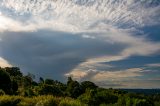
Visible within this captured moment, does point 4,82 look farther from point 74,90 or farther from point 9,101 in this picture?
point 9,101

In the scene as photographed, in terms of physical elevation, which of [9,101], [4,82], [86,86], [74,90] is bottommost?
[9,101]

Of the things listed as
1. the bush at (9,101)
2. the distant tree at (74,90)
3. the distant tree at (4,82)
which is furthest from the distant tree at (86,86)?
the bush at (9,101)

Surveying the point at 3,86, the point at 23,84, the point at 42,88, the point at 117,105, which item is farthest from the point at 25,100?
the point at 23,84

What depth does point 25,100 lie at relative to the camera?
1129 inches

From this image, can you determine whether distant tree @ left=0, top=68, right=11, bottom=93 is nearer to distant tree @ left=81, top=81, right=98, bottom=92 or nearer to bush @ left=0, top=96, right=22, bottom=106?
distant tree @ left=81, top=81, right=98, bottom=92

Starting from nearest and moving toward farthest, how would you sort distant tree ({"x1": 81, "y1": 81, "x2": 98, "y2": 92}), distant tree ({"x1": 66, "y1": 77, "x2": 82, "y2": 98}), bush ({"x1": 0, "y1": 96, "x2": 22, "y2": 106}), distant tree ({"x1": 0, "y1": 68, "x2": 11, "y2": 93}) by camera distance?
bush ({"x1": 0, "y1": 96, "x2": 22, "y2": 106})
distant tree ({"x1": 0, "y1": 68, "x2": 11, "y2": 93})
distant tree ({"x1": 66, "y1": 77, "x2": 82, "y2": 98})
distant tree ({"x1": 81, "y1": 81, "x2": 98, "y2": 92})

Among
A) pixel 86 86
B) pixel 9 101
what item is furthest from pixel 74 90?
pixel 9 101

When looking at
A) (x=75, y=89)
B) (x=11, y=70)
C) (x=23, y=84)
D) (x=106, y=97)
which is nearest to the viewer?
(x=106, y=97)

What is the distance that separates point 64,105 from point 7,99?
4958 mm

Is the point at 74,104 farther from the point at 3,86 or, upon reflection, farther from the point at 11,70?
the point at 11,70

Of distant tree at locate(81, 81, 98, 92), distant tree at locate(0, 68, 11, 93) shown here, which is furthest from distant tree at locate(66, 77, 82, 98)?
distant tree at locate(0, 68, 11, 93)

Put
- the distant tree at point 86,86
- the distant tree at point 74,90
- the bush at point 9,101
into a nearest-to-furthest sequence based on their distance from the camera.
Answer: the bush at point 9,101 → the distant tree at point 74,90 → the distant tree at point 86,86

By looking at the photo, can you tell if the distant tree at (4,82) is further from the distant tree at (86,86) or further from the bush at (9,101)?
the bush at (9,101)

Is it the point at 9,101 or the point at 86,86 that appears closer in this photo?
the point at 9,101
